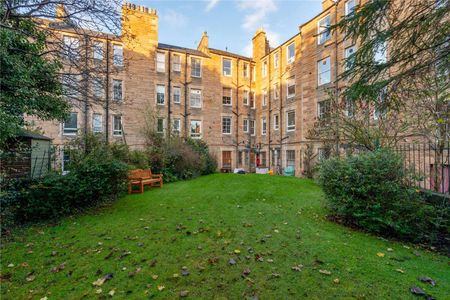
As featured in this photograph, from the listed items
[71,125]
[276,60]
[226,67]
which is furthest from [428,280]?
[226,67]

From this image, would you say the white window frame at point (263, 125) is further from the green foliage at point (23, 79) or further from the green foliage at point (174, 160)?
the green foliage at point (23, 79)

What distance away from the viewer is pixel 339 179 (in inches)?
240

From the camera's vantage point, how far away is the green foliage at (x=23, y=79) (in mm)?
4969

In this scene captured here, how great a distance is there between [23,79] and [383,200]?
8727mm

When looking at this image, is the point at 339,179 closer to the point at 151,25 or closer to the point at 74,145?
the point at 74,145

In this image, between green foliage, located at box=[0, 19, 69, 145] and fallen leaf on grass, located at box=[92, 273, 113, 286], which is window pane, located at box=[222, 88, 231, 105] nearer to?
green foliage, located at box=[0, 19, 69, 145]

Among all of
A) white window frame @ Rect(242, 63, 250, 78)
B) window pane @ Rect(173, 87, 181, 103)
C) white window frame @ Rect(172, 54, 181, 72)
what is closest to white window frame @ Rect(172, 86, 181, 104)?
window pane @ Rect(173, 87, 181, 103)

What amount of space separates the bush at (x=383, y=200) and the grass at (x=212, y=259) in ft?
1.45

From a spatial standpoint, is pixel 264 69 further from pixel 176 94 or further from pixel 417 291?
pixel 417 291

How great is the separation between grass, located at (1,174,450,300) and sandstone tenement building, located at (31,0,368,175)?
10705 mm

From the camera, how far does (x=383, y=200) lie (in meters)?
5.35

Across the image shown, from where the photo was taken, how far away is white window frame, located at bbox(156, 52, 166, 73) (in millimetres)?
21344

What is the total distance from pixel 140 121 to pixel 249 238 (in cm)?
1759

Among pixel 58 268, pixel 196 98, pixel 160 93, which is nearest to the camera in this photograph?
pixel 58 268
